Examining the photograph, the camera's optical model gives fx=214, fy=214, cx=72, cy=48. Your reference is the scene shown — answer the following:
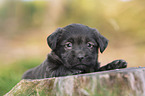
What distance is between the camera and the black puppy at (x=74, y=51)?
4.51m

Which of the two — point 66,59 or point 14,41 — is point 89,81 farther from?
point 14,41

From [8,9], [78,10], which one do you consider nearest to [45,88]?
[78,10]

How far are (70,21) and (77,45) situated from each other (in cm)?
1090

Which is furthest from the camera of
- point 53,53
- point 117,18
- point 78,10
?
point 78,10

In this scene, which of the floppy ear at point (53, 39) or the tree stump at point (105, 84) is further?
the floppy ear at point (53, 39)

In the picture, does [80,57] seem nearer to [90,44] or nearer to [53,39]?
[90,44]

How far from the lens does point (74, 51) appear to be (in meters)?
4.52

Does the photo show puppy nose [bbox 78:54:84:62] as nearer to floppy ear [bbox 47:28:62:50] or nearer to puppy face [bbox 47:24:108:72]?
puppy face [bbox 47:24:108:72]

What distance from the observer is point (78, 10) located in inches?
608

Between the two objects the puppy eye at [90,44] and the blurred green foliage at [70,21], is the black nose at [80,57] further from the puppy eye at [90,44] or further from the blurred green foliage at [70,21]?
the blurred green foliage at [70,21]

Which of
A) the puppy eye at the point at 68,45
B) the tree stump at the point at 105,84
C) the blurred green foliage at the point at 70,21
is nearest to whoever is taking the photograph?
the tree stump at the point at 105,84

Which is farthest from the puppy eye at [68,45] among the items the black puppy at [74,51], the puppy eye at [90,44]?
the puppy eye at [90,44]

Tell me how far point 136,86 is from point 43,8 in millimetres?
13287

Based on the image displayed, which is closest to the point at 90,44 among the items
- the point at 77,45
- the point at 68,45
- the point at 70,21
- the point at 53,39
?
the point at 77,45
